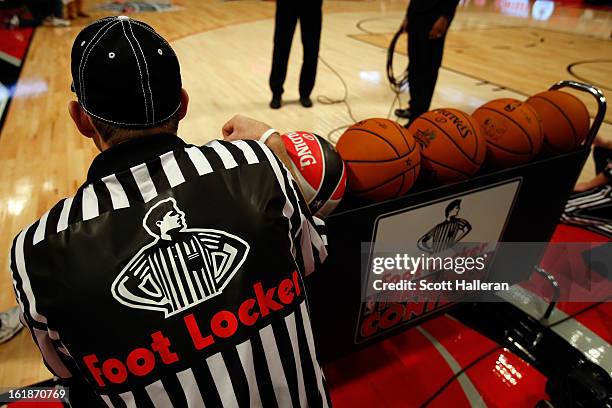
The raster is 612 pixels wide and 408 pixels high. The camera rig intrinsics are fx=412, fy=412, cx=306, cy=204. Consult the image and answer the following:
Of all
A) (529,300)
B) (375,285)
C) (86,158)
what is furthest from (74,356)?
(86,158)

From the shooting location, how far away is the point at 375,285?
1535 millimetres

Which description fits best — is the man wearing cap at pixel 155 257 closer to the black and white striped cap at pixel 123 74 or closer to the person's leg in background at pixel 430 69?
the black and white striped cap at pixel 123 74

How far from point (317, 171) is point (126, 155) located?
588 mm

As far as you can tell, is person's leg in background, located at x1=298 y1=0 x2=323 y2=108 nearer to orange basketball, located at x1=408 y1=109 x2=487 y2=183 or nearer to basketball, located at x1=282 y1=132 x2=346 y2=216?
orange basketball, located at x1=408 y1=109 x2=487 y2=183

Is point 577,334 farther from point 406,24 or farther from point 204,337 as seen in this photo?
point 406,24

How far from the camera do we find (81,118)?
0.88 metres

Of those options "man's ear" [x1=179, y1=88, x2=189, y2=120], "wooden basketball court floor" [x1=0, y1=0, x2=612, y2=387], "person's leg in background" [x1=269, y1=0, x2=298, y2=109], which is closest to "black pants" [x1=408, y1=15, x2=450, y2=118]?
"wooden basketball court floor" [x1=0, y1=0, x2=612, y2=387]

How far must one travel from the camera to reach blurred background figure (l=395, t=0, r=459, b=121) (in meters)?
3.14

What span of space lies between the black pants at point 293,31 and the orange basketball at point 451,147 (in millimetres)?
2571

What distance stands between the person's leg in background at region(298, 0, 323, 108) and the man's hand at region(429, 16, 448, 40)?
1.10m

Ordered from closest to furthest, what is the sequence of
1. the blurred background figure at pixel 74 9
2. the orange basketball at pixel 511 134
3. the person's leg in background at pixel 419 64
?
the orange basketball at pixel 511 134, the person's leg in background at pixel 419 64, the blurred background figure at pixel 74 9

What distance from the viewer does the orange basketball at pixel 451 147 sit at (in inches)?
57.7

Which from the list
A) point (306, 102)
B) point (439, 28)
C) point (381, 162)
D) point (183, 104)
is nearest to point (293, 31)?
point (306, 102)

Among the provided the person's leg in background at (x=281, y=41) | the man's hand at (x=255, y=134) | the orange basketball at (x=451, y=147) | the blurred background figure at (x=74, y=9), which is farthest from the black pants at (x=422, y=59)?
the blurred background figure at (x=74, y=9)
